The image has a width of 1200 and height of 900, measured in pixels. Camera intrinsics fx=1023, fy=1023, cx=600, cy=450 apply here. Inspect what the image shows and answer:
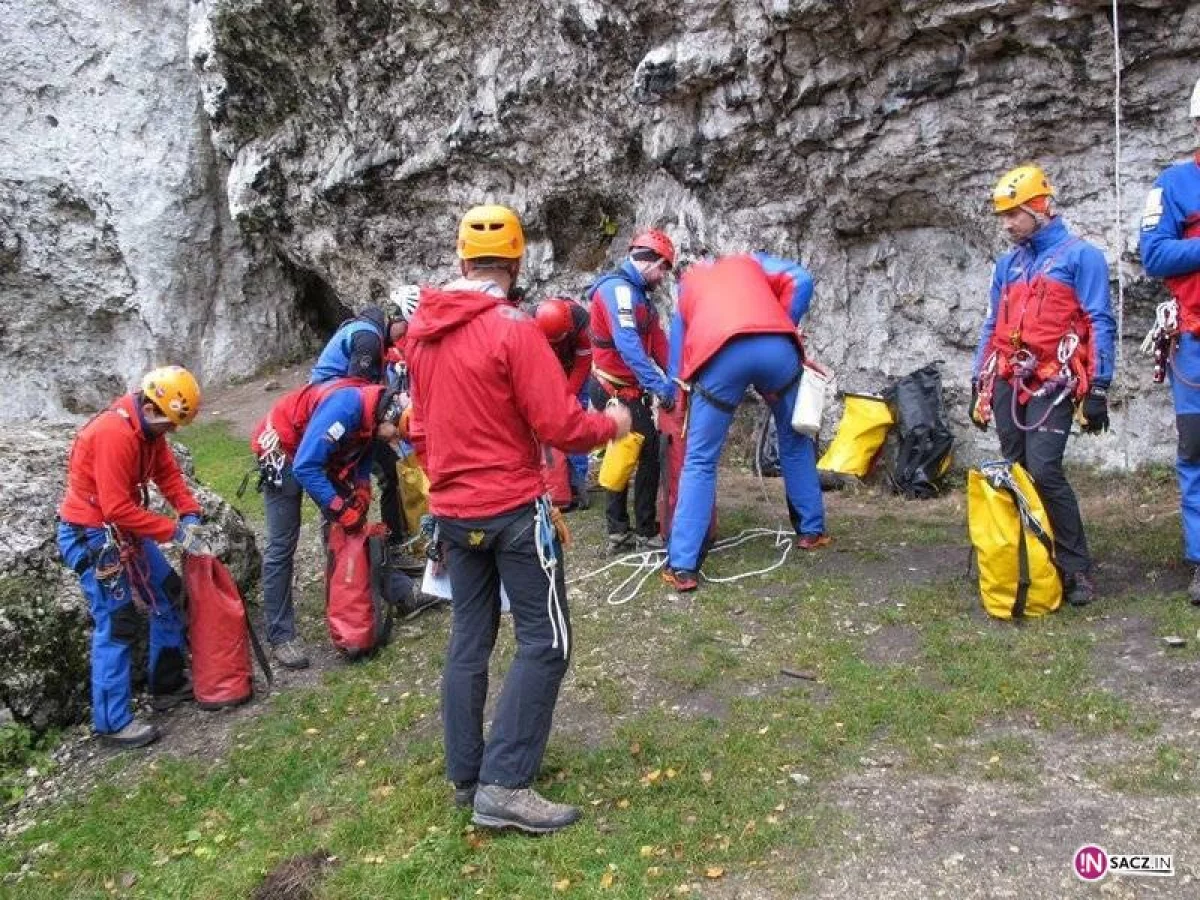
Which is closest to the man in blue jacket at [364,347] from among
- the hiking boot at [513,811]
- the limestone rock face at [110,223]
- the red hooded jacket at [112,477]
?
the red hooded jacket at [112,477]

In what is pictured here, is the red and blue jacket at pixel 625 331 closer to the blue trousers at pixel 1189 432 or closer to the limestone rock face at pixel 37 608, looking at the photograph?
the blue trousers at pixel 1189 432

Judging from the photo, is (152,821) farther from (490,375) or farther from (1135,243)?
(1135,243)

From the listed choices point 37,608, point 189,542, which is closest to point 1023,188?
point 189,542

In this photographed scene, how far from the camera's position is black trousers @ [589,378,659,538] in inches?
308

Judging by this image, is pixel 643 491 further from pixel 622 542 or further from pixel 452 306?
pixel 452 306

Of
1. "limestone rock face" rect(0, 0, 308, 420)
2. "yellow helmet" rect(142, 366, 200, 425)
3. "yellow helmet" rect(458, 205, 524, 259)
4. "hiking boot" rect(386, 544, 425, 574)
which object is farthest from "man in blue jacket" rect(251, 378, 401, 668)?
"limestone rock face" rect(0, 0, 308, 420)

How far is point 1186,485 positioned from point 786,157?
5.39m

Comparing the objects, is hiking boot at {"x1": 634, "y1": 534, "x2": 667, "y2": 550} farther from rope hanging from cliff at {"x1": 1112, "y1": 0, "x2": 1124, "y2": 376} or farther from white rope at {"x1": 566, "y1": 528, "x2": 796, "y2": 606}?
rope hanging from cliff at {"x1": 1112, "y1": 0, "x2": 1124, "y2": 376}

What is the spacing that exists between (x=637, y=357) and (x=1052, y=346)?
273 cm

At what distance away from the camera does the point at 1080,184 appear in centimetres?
832

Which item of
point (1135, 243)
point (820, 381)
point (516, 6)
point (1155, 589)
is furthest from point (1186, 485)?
point (516, 6)

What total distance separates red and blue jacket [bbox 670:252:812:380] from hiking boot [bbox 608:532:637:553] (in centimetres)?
143

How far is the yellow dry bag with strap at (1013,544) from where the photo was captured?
549 cm

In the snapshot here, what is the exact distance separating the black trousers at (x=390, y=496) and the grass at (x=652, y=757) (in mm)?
2154
